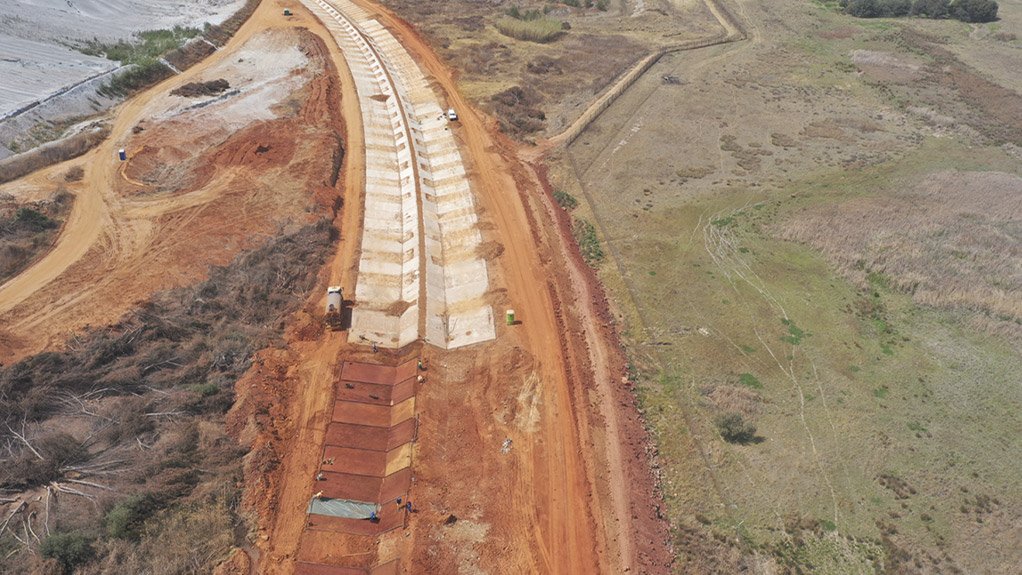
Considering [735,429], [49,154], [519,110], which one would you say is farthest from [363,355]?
[519,110]

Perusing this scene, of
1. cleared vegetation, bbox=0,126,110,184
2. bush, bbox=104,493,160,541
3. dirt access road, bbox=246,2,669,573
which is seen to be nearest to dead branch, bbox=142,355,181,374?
dirt access road, bbox=246,2,669,573

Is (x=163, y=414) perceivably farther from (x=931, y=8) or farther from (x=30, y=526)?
(x=931, y=8)

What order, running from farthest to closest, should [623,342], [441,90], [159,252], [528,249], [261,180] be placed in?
[441,90] → [261,180] → [528,249] → [159,252] → [623,342]

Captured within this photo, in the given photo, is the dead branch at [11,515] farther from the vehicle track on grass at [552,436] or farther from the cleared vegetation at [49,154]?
the cleared vegetation at [49,154]

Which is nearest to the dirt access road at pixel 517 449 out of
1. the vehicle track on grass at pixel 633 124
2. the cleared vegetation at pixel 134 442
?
the cleared vegetation at pixel 134 442

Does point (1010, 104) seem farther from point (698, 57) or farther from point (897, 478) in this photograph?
point (897, 478)

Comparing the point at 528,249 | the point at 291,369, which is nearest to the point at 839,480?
the point at 528,249

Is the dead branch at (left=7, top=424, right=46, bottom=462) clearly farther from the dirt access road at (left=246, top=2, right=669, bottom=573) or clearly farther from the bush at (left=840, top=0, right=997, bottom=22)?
the bush at (left=840, top=0, right=997, bottom=22)
